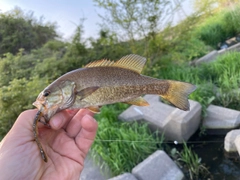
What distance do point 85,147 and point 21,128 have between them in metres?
0.39

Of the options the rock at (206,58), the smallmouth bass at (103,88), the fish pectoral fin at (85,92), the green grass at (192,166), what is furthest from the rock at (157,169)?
the rock at (206,58)

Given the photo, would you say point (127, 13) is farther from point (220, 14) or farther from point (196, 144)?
point (220, 14)

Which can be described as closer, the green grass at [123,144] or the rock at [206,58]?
the green grass at [123,144]

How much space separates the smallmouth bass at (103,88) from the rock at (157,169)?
1357 mm

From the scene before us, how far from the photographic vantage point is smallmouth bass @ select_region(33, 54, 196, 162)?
1.21 m

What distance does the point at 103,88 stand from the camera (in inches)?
49.4

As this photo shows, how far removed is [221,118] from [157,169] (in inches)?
46.1

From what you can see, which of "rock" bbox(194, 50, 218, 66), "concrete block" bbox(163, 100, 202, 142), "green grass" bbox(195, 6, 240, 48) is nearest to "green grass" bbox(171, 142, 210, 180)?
"concrete block" bbox(163, 100, 202, 142)

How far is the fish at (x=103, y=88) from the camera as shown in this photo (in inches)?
47.5

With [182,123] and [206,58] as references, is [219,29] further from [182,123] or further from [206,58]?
[182,123]

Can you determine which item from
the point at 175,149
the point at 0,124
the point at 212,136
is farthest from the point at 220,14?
the point at 0,124

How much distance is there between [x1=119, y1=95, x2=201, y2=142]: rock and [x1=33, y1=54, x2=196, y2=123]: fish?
1787 mm

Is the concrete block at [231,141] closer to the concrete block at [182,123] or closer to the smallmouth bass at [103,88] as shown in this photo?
the concrete block at [182,123]

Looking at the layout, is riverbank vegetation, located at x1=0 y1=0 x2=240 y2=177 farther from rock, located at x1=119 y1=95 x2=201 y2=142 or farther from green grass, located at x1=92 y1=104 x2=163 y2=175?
rock, located at x1=119 y1=95 x2=201 y2=142
